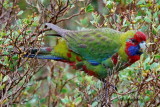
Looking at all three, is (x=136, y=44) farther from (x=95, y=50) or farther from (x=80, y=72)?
Result: (x=80, y=72)

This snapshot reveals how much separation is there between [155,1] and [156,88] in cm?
82

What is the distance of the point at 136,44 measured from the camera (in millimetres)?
3371

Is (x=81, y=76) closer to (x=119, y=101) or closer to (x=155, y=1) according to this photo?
(x=119, y=101)

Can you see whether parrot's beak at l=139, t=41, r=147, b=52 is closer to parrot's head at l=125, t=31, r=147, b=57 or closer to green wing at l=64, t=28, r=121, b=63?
parrot's head at l=125, t=31, r=147, b=57

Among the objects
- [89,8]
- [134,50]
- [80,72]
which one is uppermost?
[89,8]

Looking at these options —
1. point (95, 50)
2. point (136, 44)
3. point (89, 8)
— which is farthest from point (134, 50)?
point (89, 8)

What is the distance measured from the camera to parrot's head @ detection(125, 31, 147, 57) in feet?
10.6

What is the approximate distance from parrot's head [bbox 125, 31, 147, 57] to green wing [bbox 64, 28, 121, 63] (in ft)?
0.43

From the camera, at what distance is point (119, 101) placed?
3.27m

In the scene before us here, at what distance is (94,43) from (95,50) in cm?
8

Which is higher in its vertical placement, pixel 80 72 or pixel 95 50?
pixel 95 50

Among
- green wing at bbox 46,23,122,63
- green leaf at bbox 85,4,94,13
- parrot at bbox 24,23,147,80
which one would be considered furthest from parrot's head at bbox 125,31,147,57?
green leaf at bbox 85,4,94,13

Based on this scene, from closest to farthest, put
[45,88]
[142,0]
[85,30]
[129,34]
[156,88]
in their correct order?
[156,88]
[142,0]
[129,34]
[85,30]
[45,88]

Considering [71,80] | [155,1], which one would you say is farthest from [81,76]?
[155,1]
